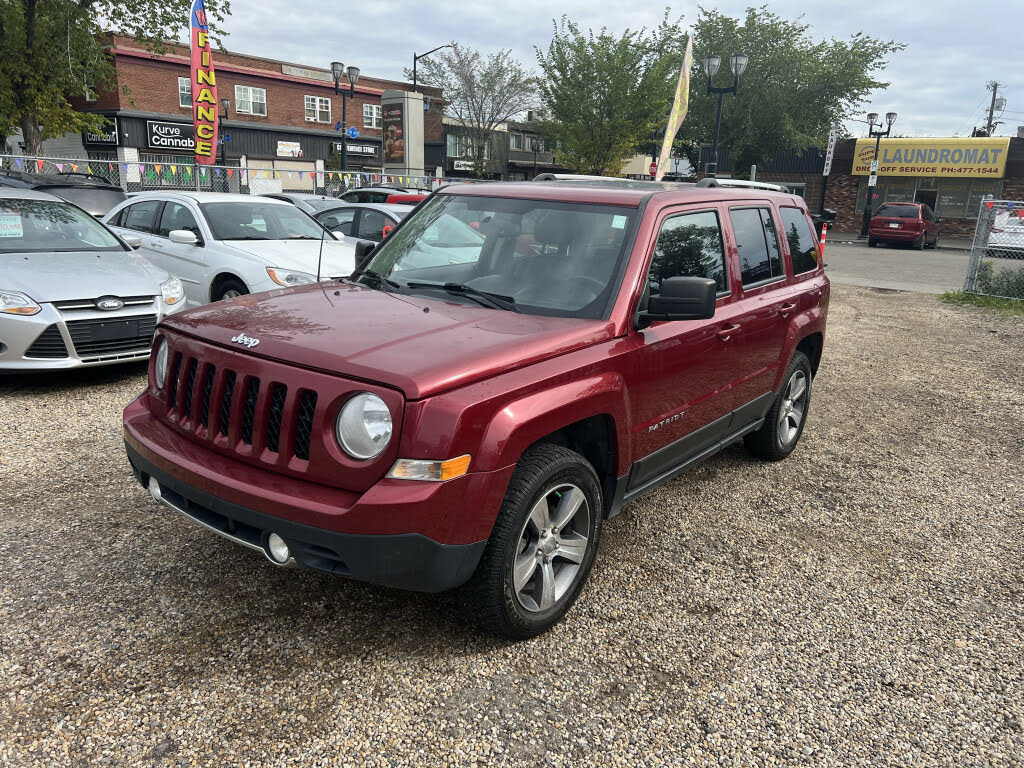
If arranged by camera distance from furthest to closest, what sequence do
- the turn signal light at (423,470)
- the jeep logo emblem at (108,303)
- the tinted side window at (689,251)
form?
1. the jeep logo emblem at (108,303)
2. the tinted side window at (689,251)
3. the turn signal light at (423,470)

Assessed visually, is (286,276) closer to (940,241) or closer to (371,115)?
(940,241)

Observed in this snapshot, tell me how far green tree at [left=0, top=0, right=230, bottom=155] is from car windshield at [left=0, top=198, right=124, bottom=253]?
643 inches

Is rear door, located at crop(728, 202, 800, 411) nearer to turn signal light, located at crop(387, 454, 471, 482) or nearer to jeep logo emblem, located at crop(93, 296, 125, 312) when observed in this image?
turn signal light, located at crop(387, 454, 471, 482)

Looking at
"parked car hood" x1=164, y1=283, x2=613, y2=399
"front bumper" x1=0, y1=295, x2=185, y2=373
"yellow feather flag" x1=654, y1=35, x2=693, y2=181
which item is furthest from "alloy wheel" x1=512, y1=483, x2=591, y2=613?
"yellow feather flag" x1=654, y1=35, x2=693, y2=181

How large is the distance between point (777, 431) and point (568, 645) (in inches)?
105

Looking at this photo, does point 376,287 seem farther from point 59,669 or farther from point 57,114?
point 57,114

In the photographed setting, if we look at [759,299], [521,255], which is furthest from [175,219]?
[759,299]

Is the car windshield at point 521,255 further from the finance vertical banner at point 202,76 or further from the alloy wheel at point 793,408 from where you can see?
the finance vertical banner at point 202,76

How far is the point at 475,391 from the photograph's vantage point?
260 cm

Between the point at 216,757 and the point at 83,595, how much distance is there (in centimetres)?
129

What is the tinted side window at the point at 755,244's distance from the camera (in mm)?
4270

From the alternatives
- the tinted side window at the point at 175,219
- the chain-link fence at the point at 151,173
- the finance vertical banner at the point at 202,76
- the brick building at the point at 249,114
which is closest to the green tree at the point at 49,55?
the chain-link fence at the point at 151,173

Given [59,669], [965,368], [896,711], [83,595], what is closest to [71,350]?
[83,595]

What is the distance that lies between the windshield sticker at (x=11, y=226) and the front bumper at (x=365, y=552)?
17.9ft
